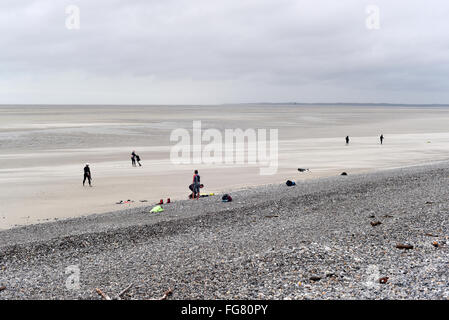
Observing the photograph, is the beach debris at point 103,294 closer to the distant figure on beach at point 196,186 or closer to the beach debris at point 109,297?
the beach debris at point 109,297

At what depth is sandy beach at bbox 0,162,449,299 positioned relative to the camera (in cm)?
957

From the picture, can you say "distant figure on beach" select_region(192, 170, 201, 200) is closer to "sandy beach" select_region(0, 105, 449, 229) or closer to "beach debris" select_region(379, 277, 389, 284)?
"sandy beach" select_region(0, 105, 449, 229)

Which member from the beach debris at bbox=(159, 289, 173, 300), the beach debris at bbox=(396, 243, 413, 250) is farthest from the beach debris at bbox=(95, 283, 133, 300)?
the beach debris at bbox=(396, 243, 413, 250)

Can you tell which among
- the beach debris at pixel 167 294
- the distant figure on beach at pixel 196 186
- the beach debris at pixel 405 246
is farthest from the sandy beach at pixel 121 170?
the beach debris at pixel 405 246

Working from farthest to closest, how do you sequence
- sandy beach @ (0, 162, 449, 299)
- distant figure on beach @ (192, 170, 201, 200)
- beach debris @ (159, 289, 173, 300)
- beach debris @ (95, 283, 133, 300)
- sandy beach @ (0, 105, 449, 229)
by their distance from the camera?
sandy beach @ (0, 105, 449, 229)
distant figure on beach @ (192, 170, 201, 200)
sandy beach @ (0, 162, 449, 299)
beach debris @ (95, 283, 133, 300)
beach debris @ (159, 289, 173, 300)

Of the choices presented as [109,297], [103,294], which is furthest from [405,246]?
[103,294]

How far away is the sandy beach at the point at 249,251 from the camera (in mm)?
9570

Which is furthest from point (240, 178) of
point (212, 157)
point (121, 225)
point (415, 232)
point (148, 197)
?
point (415, 232)

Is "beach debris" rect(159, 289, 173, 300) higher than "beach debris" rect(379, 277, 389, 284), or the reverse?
"beach debris" rect(379, 277, 389, 284)

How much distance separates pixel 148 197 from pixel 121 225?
25.3 feet

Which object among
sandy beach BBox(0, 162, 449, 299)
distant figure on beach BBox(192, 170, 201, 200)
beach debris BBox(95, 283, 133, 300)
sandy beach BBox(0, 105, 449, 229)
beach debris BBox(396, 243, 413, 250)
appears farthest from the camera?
sandy beach BBox(0, 105, 449, 229)

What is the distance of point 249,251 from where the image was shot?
1220cm
